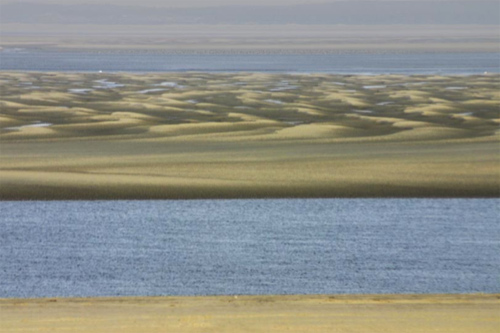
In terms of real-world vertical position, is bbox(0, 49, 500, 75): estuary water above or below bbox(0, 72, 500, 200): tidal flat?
below

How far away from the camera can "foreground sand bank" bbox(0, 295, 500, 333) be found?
6.29 meters

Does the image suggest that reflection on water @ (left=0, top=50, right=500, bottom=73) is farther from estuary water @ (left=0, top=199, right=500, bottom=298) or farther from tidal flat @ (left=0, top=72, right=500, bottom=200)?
estuary water @ (left=0, top=199, right=500, bottom=298)

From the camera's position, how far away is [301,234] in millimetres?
10000

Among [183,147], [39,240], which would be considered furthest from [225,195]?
[183,147]

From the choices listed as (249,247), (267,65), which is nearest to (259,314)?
(249,247)

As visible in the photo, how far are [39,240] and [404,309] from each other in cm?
427

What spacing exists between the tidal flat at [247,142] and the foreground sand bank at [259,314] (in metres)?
5.18

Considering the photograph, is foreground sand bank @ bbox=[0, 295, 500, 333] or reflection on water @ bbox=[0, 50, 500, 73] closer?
foreground sand bank @ bbox=[0, 295, 500, 333]

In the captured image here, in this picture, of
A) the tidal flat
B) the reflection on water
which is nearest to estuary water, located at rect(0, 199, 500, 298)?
the tidal flat

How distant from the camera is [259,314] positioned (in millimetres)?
6648

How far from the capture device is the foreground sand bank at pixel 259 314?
6.29 m

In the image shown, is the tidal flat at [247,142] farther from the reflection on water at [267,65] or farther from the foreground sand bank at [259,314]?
the reflection on water at [267,65]

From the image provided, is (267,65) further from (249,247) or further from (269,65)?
(249,247)

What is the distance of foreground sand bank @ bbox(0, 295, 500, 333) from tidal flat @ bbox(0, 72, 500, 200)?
17.0 ft
